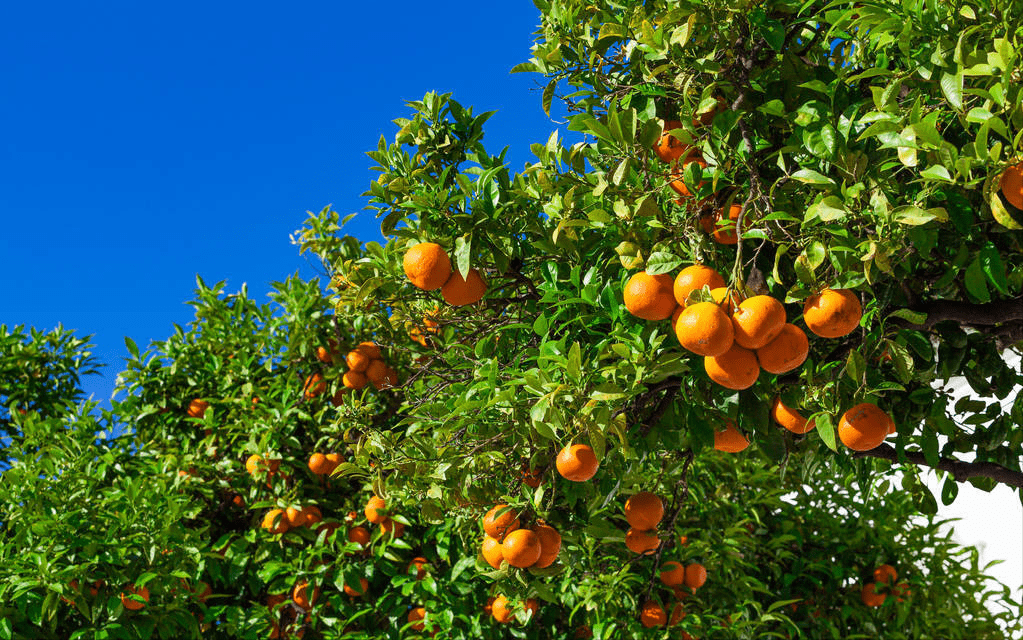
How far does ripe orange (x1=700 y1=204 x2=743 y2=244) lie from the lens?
77.5 inches

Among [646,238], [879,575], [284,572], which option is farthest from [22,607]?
[879,575]

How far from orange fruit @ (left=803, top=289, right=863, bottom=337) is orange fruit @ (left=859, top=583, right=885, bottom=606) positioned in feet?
10.8

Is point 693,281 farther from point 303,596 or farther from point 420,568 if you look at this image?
point 303,596

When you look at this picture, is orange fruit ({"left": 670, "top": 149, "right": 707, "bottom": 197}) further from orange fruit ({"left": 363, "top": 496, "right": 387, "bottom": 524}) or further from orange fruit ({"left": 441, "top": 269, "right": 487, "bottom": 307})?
orange fruit ({"left": 363, "top": 496, "right": 387, "bottom": 524})

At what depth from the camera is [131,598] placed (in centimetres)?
312

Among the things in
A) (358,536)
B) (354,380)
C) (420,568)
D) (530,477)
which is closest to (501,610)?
(420,568)

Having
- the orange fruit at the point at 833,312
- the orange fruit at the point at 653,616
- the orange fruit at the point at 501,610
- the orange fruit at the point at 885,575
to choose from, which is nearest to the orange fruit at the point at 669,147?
the orange fruit at the point at 833,312

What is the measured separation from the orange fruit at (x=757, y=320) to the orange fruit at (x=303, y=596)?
2.85m

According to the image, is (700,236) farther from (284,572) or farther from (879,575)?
(879,575)

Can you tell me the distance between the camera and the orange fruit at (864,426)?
1.87m

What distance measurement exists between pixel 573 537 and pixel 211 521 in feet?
8.50

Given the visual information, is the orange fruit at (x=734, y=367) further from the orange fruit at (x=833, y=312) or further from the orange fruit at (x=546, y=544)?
the orange fruit at (x=546, y=544)

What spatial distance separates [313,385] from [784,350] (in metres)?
3.07

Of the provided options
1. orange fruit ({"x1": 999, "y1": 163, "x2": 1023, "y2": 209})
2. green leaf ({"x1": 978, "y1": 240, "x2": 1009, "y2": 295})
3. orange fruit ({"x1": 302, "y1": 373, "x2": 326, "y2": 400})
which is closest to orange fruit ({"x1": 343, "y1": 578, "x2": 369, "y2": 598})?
orange fruit ({"x1": 302, "y1": 373, "x2": 326, "y2": 400})
